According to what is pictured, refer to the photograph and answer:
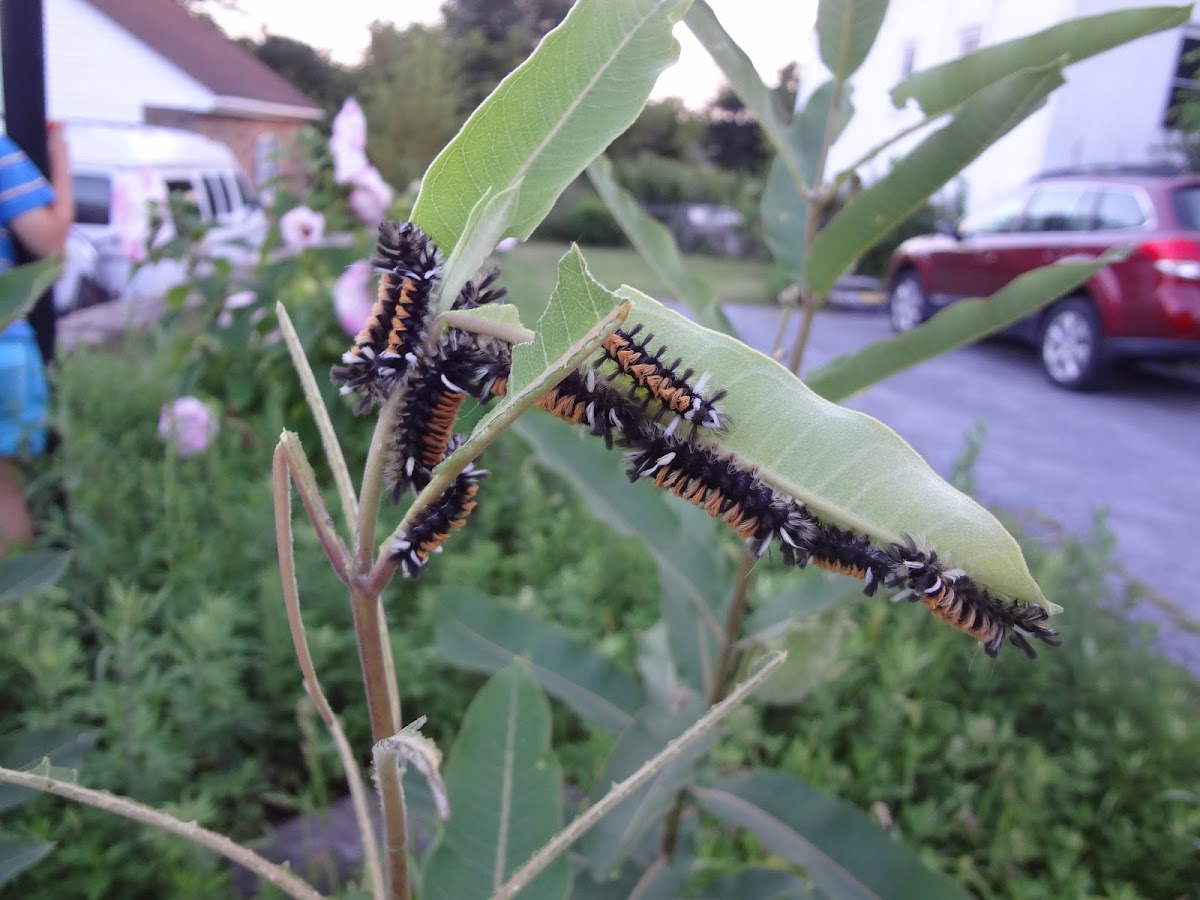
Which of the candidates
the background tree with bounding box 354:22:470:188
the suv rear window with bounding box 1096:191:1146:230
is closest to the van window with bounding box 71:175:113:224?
the background tree with bounding box 354:22:470:188

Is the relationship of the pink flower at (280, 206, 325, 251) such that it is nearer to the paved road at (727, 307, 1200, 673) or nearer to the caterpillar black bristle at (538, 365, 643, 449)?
the paved road at (727, 307, 1200, 673)

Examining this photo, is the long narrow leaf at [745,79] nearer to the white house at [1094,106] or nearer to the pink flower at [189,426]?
the pink flower at [189,426]

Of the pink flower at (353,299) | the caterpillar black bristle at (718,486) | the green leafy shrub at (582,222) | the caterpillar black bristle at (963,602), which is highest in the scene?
the caterpillar black bristle at (718,486)

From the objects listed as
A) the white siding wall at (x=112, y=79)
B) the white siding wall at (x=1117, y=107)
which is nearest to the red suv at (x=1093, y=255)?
the white siding wall at (x=1117, y=107)

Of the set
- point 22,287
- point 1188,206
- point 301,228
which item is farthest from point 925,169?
point 1188,206

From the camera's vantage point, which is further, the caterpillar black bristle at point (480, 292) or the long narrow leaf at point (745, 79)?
the long narrow leaf at point (745, 79)

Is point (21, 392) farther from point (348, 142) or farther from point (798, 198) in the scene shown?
point (798, 198)
